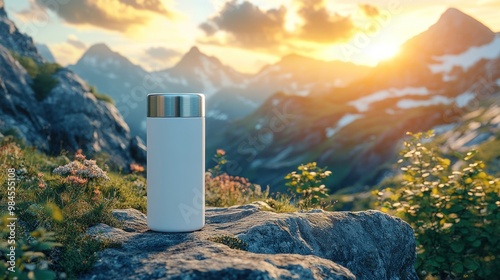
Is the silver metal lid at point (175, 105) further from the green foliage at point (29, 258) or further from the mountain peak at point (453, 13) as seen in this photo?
the mountain peak at point (453, 13)

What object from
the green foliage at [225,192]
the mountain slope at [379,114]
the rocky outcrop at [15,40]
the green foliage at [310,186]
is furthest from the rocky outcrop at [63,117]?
the mountain slope at [379,114]

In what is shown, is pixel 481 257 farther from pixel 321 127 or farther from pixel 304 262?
pixel 321 127

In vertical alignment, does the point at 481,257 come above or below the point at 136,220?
below

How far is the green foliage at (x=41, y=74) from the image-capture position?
1964 cm

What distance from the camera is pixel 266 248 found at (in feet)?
21.4

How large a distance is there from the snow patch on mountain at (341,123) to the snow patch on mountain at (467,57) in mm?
43991

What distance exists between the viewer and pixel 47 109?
63.0 ft

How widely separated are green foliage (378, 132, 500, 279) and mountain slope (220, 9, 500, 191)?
271 feet

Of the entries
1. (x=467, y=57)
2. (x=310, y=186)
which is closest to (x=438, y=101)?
(x=467, y=57)

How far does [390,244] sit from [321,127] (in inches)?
6048

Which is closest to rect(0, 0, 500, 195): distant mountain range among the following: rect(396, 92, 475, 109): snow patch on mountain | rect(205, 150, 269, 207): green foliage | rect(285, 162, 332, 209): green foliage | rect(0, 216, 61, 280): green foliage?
rect(396, 92, 475, 109): snow patch on mountain

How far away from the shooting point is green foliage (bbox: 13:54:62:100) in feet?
64.4

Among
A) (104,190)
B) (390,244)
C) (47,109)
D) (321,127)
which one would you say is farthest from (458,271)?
(321,127)

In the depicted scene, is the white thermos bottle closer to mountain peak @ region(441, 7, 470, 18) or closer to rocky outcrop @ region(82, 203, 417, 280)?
rocky outcrop @ region(82, 203, 417, 280)
